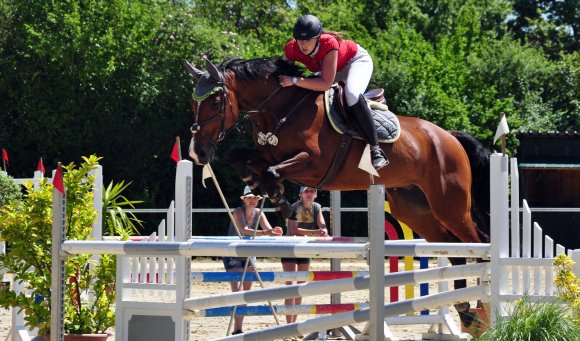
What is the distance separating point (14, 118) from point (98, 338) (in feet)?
37.5

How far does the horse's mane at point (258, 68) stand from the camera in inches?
262

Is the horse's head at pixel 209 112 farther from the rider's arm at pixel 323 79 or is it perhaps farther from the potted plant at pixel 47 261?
the potted plant at pixel 47 261

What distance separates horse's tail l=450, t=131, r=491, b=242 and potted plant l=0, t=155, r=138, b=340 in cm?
272

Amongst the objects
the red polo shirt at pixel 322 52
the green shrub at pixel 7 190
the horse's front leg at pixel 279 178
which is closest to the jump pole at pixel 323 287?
the horse's front leg at pixel 279 178

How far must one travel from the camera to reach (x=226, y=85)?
6.48 metres

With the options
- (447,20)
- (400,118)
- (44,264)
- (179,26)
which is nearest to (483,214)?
(400,118)

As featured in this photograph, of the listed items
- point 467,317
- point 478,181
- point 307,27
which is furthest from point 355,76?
point 467,317

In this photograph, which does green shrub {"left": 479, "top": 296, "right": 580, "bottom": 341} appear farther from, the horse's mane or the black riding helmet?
the horse's mane

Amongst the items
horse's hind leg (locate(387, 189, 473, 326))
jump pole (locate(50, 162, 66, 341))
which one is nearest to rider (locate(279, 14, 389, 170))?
horse's hind leg (locate(387, 189, 473, 326))

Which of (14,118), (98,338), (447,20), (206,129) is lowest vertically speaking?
(98,338)

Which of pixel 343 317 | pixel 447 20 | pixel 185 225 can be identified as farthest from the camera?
pixel 447 20

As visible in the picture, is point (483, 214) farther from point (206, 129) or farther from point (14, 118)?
point (14, 118)

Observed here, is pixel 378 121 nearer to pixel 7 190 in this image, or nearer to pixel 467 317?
pixel 467 317

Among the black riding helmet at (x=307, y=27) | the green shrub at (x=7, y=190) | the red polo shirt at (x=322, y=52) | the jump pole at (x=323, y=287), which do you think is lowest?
the jump pole at (x=323, y=287)
